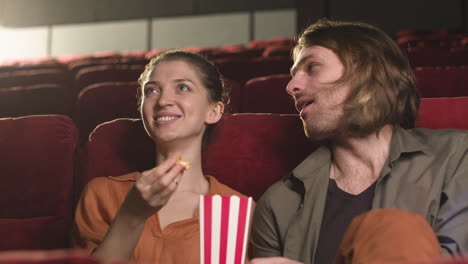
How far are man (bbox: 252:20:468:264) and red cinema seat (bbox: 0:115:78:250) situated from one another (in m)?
0.33

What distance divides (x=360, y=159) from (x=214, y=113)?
0.27 meters

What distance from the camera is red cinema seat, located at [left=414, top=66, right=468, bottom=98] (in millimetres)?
1073

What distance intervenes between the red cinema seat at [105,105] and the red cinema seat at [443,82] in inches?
23.4

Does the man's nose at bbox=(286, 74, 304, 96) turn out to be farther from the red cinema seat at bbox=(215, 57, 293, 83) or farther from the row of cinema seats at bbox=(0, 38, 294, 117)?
the red cinema seat at bbox=(215, 57, 293, 83)

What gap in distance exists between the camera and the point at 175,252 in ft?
2.58

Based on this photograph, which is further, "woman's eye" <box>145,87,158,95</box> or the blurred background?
the blurred background

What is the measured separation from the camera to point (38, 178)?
94 cm

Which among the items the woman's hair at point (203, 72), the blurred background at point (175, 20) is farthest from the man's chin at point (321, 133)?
the blurred background at point (175, 20)

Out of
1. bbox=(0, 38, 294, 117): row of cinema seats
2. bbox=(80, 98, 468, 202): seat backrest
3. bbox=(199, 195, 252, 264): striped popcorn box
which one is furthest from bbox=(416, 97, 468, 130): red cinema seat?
bbox=(0, 38, 294, 117): row of cinema seats

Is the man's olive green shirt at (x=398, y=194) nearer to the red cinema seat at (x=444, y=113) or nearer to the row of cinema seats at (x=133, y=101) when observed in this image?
the red cinema seat at (x=444, y=113)

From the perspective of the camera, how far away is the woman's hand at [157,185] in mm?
619

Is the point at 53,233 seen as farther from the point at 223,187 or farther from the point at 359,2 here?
the point at 359,2

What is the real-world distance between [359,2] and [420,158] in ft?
10.4

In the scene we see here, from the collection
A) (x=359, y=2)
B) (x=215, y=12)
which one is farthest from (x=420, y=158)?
(x=215, y=12)
